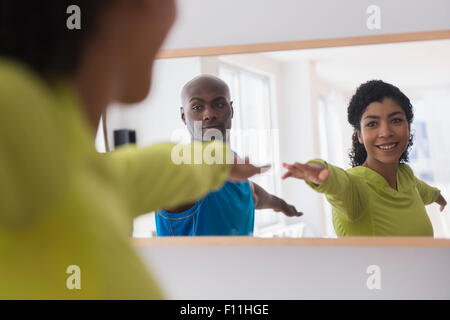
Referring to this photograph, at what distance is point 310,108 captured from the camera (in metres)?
1.52

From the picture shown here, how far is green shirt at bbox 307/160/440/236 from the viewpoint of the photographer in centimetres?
143

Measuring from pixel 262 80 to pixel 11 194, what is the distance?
141cm

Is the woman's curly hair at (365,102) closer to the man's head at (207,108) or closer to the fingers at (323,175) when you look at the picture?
the fingers at (323,175)

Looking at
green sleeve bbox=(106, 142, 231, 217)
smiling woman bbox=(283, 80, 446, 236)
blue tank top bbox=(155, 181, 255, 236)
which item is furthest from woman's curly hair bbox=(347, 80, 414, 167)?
green sleeve bbox=(106, 142, 231, 217)

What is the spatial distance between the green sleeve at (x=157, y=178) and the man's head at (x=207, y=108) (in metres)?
1.06

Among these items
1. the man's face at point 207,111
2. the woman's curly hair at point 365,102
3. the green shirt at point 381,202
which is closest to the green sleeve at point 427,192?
the green shirt at point 381,202

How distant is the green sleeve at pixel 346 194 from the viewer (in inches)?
55.9

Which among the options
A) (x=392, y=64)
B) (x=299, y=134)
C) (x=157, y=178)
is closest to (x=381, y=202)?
(x=299, y=134)

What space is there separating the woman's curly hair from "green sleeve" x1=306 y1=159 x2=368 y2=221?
0.20 ft

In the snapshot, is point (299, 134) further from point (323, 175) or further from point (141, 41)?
point (141, 41)

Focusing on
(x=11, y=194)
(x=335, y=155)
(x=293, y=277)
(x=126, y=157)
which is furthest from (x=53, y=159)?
(x=293, y=277)

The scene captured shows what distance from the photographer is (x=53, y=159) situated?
0.17m
